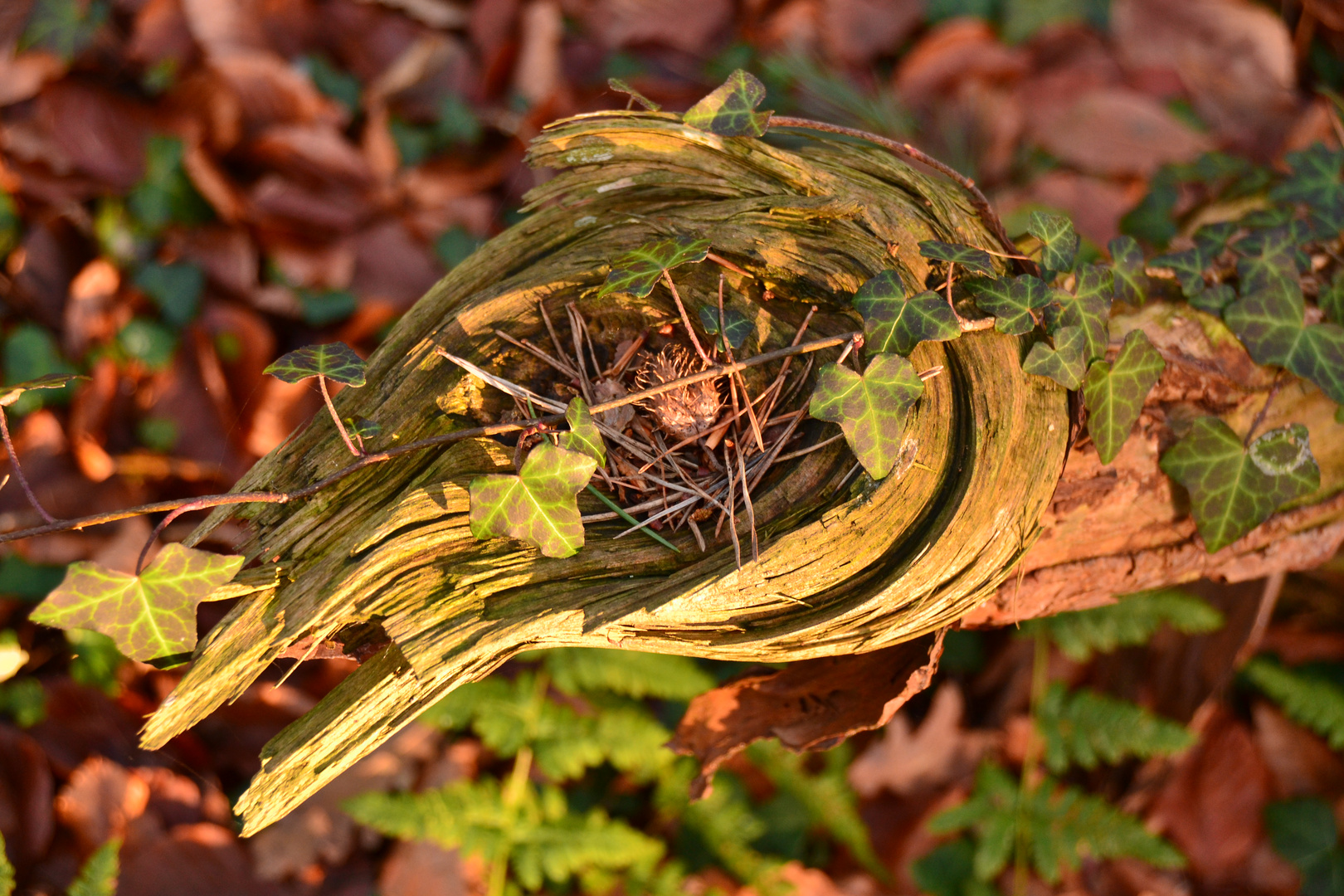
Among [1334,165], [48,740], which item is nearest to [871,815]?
[1334,165]

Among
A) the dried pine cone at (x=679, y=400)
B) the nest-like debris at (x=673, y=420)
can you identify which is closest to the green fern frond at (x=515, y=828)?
the nest-like debris at (x=673, y=420)

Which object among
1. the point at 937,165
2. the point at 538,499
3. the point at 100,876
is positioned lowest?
the point at 100,876

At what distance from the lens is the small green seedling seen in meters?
1.36

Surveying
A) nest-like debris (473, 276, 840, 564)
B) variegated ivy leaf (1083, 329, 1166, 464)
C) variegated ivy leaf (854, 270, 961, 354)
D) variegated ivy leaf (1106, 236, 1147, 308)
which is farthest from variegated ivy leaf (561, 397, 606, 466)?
variegated ivy leaf (1106, 236, 1147, 308)

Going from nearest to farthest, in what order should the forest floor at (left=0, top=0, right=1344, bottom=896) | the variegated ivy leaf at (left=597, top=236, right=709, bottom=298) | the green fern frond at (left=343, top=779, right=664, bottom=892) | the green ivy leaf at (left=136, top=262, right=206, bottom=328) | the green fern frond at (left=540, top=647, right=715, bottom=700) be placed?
the variegated ivy leaf at (left=597, top=236, right=709, bottom=298), the green fern frond at (left=343, top=779, right=664, bottom=892), the green fern frond at (left=540, top=647, right=715, bottom=700), the forest floor at (left=0, top=0, right=1344, bottom=896), the green ivy leaf at (left=136, top=262, right=206, bottom=328)

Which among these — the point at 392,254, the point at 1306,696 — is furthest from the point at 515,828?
the point at 1306,696

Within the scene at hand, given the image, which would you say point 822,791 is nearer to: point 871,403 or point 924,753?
point 924,753

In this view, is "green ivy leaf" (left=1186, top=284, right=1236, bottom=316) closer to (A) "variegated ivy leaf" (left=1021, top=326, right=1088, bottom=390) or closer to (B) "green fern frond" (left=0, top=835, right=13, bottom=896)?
(A) "variegated ivy leaf" (left=1021, top=326, right=1088, bottom=390)

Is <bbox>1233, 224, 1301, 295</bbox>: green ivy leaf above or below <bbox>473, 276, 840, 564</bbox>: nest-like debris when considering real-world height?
above

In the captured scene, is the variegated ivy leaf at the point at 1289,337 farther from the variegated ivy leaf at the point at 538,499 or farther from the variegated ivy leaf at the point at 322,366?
the variegated ivy leaf at the point at 322,366

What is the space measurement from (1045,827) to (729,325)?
198 cm

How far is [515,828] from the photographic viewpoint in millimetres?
2291

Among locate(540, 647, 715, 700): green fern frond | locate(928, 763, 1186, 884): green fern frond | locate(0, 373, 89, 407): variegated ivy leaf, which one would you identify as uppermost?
locate(0, 373, 89, 407): variegated ivy leaf

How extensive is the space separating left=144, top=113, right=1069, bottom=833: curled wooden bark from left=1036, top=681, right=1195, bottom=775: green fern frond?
1370mm
